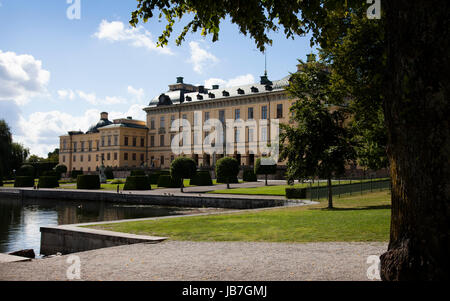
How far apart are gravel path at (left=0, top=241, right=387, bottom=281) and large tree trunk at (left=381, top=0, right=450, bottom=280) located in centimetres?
154

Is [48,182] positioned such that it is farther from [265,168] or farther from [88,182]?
[265,168]

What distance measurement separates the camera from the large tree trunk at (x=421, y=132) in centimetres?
344

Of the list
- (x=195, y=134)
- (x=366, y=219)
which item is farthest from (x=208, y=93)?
(x=366, y=219)

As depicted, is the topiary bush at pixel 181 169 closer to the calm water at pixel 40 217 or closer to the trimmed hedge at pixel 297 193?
the calm water at pixel 40 217

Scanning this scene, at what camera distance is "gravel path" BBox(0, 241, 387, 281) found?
525 centimetres

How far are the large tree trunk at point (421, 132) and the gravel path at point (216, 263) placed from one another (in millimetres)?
1538

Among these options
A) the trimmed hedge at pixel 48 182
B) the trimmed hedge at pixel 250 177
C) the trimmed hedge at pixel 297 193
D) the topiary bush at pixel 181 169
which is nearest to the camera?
the trimmed hedge at pixel 297 193

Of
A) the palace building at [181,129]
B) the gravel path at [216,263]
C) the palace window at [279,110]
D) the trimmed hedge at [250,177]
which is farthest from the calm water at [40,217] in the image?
the palace building at [181,129]

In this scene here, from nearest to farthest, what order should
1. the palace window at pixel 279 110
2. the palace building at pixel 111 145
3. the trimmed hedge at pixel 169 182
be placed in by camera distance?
the trimmed hedge at pixel 169 182 < the palace window at pixel 279 110 < the palace building at pixel 111 145

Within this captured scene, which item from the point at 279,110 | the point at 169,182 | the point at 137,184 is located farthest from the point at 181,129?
the point at 137,184

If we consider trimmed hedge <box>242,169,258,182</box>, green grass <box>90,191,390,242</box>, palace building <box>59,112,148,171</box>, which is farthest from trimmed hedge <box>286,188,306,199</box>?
palace building <box>59,112,148,171</box>

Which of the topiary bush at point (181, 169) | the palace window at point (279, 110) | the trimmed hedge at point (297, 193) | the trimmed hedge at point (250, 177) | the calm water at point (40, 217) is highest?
the palace window at point (279, 110)

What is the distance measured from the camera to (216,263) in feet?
19.7

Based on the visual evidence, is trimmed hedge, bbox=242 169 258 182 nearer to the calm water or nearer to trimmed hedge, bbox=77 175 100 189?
trimmed hedge, bbox=77 175 100 189
